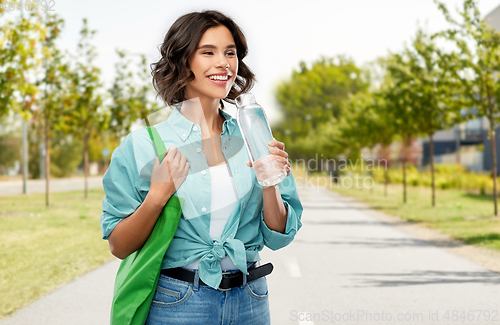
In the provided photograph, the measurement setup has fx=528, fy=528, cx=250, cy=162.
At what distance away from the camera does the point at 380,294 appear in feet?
19.1

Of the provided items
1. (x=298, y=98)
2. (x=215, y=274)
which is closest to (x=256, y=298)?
(x=215, y=274)

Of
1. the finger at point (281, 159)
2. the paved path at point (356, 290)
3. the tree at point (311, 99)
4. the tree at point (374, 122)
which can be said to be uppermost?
the tree at point (311, 99)

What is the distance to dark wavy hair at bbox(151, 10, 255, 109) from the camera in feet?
6.05

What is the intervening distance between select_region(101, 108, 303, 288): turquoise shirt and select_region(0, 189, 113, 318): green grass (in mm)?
4064

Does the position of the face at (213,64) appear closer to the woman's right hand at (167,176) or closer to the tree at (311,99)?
the woman's right hand at (167,176)

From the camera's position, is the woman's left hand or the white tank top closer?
the woman's left hand

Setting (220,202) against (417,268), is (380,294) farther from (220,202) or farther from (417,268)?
(220,202)

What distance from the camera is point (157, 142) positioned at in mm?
1719

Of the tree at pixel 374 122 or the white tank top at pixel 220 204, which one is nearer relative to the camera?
the white tank top at pixel 220 204

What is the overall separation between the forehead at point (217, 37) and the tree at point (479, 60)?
1235 cm

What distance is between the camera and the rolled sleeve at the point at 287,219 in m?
1.87

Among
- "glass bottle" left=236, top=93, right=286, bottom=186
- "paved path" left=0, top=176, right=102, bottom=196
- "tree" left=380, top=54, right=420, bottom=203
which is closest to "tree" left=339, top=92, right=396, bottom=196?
"tree" left=380, top=54, right=420, bottom=203

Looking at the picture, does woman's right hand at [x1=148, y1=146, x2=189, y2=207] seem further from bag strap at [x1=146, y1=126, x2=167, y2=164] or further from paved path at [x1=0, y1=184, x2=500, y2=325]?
paved path at [x1=0, y1=184, x2=500, y2=325]

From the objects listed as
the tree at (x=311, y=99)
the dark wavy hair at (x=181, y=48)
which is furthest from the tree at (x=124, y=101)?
the tree at (x=311, y=99)
